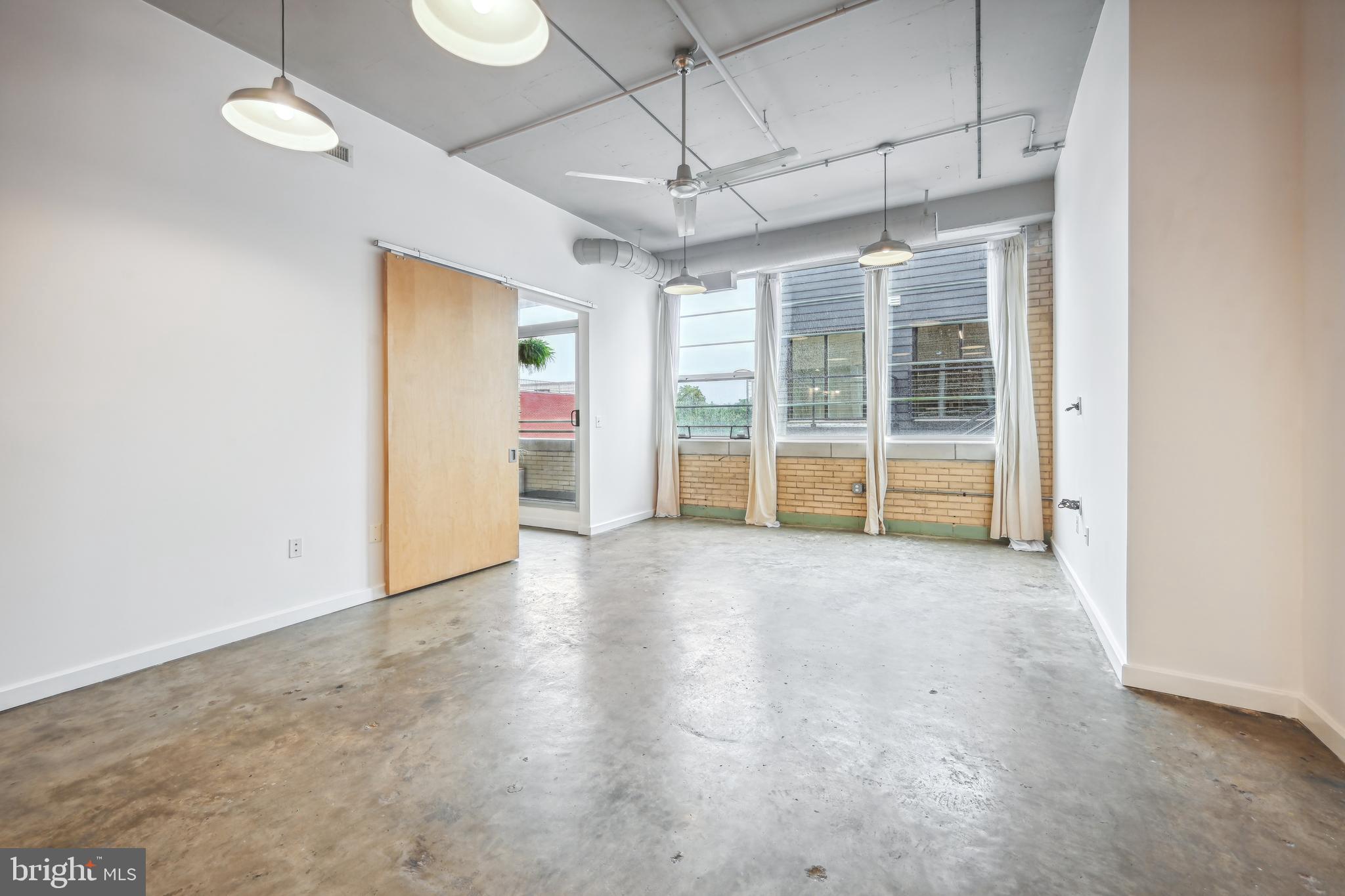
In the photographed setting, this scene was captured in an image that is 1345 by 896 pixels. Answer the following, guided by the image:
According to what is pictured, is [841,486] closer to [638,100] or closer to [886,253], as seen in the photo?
[886,253]

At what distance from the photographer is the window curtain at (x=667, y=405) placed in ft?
23.6

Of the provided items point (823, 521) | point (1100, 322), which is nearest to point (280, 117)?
point (1100, 322)

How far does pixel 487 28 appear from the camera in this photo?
179cm

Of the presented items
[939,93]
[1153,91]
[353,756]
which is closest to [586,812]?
[353,756]

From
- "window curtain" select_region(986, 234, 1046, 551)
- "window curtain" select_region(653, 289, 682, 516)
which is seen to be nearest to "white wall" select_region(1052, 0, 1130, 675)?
"window curtain" select_region(986, 234, 1046, 551)

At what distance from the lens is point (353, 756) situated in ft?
6.74

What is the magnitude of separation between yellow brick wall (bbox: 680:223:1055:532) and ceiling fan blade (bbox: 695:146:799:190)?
11.0 ft

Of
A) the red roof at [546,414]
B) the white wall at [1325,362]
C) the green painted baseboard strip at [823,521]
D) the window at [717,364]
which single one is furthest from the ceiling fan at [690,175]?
the green painted baseboard strip at [823,521]

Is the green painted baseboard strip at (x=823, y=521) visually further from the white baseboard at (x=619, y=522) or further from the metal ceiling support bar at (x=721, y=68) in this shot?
the metal ceiling support bar at (x=721, y=68)

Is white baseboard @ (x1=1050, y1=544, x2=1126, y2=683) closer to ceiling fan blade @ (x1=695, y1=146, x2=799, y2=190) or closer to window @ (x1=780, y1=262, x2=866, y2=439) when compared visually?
window @ (x1=780, y1=262, x2=866, y2=439)

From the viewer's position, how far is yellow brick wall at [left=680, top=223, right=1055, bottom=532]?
214 inches

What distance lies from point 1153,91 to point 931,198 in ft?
11.2

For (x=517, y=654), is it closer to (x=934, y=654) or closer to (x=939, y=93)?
(x=934, y=654)

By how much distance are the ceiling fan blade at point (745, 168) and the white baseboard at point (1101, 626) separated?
3.31 meters
